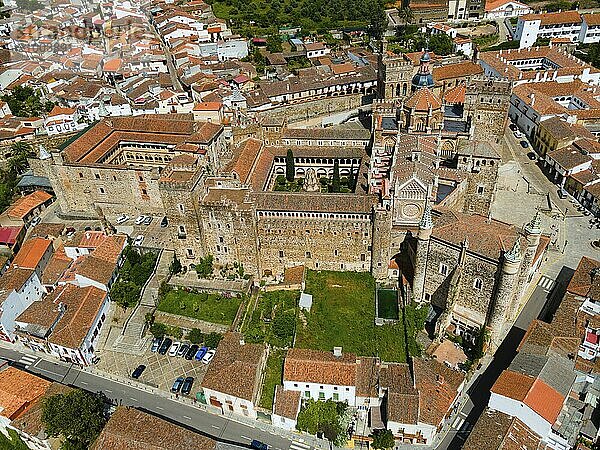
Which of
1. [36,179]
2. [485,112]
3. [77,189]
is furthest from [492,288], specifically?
[36,179]

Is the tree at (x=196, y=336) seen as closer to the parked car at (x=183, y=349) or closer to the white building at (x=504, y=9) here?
the parked car at (x=183, y=349)

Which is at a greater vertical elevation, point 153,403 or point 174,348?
point 174,348

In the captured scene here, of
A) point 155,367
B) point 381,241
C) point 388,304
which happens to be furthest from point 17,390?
point 381,241

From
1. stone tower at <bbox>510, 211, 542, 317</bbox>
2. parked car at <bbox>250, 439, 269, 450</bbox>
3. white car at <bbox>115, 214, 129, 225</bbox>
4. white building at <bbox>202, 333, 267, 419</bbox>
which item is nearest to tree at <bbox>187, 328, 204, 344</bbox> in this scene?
white building at <bbox>202, 333, 267, 419</bbox>

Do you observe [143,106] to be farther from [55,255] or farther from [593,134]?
[593,134]

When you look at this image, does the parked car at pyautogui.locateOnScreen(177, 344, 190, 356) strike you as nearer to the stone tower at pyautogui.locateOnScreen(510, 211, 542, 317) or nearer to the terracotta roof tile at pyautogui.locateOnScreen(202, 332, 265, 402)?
the terracotta roof tile at pyautogui.locateOnScreen(202, 332, 265, 402)

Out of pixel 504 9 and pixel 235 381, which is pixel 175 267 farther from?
pixel 504 9
